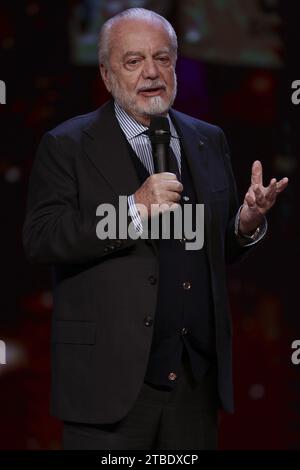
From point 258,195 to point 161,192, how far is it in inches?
11.7

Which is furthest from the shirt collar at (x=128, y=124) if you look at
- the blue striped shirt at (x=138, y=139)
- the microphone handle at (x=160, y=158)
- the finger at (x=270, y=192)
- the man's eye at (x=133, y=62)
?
the finger at (x=270, y=192)

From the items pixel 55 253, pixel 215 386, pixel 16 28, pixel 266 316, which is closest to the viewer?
pixel 55 253

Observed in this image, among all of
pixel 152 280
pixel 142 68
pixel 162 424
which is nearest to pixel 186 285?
pixel 152 280

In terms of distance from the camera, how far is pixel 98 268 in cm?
193

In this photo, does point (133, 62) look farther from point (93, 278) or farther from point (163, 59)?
point (93, 278)

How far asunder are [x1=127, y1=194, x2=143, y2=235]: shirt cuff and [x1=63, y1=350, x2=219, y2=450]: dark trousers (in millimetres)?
337

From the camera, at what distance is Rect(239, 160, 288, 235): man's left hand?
195 centimetres

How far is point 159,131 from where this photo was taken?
188 cm

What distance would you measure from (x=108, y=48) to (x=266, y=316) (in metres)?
1.33

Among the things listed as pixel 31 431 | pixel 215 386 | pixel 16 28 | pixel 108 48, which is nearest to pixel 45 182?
pixel 108 48

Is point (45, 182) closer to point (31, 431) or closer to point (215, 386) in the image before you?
point (215, 386)

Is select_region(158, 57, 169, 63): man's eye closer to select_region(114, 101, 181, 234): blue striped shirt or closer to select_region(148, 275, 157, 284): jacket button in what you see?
select_region(114, 101, 181, 234): blue striped shirt

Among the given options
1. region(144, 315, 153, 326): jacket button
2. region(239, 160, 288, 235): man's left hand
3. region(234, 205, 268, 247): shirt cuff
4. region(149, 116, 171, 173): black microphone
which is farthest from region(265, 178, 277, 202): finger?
region(144, 315, 153, 326): jacket button

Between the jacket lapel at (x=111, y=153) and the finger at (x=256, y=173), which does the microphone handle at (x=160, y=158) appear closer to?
the jacket lapel at (x=111, y=153)
